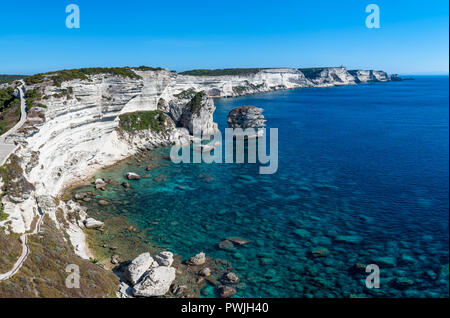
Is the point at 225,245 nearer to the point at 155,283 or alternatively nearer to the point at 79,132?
the point at 155,283

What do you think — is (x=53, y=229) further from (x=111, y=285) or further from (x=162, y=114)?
(x=162, y=114)

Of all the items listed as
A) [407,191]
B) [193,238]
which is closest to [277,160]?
[407,191]

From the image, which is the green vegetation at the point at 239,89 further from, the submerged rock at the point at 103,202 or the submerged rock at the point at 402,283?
the submerged rock at the point at 402,283

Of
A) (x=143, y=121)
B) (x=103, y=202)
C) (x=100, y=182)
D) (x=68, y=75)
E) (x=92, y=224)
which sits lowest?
(x=92, y=224)

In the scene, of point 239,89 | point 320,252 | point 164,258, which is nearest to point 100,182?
point 164,258

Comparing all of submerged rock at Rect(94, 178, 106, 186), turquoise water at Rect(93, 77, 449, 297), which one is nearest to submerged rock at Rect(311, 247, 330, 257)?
turquoise water at Rect(93, 77, 449, 297)

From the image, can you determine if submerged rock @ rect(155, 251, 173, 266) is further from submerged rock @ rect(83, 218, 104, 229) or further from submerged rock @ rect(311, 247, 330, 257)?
submerged rock @ rect(311, 247, 330, 257)

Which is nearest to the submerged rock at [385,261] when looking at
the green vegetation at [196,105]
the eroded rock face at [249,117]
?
the eroded rock face at [249,117]
